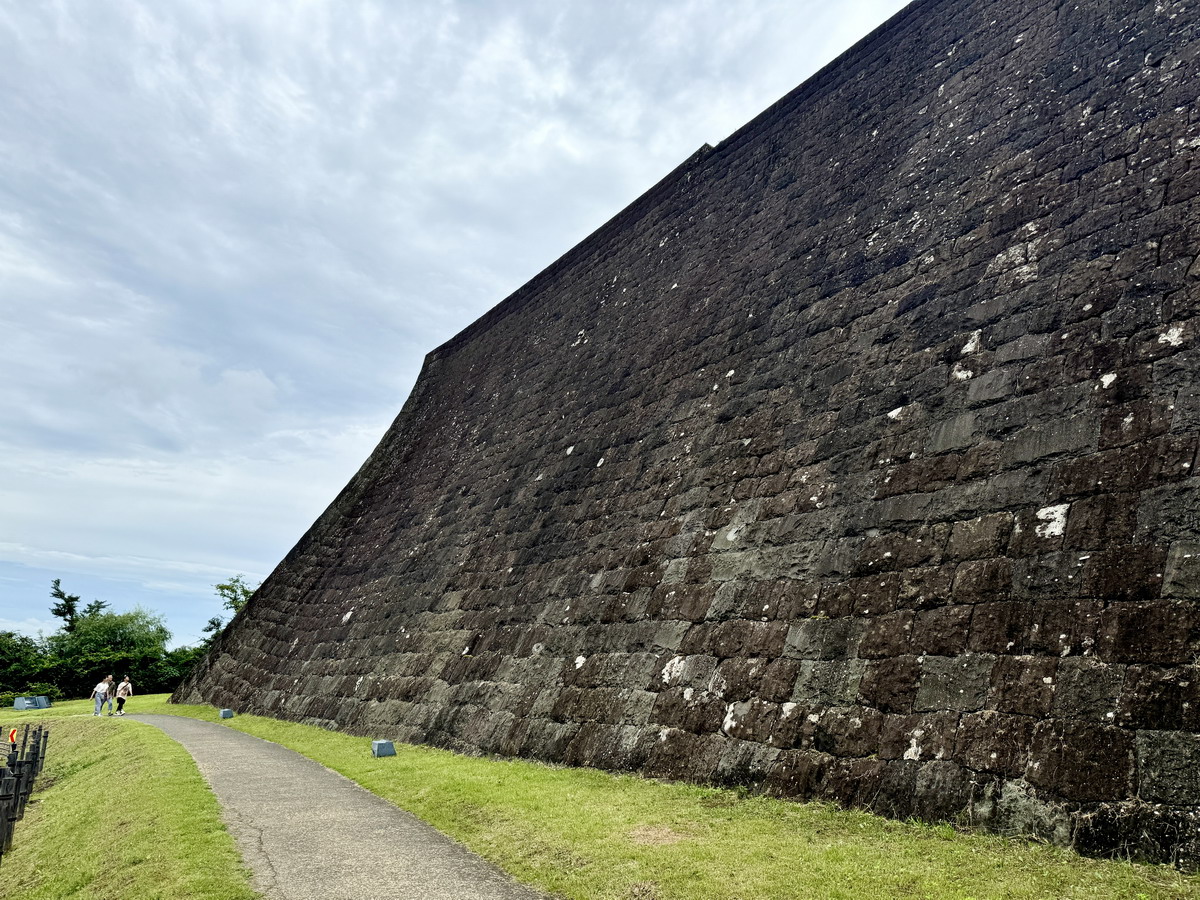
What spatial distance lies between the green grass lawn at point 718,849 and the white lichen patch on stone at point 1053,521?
2078 millimetres

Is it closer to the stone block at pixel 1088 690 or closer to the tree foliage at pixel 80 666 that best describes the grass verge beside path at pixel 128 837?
the stone block at pixel 1088 690

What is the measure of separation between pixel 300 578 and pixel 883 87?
16401 millimetres

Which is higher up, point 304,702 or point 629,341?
point 629,341

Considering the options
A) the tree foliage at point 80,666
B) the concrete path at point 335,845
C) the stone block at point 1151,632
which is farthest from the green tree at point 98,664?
the stone block at point 1151,632


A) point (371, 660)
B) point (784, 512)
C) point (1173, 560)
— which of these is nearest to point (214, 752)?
point (371, 660)

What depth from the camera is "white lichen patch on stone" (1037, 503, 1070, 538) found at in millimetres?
5312

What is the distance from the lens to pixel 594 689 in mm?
8445

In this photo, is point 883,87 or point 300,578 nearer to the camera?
point 883,87

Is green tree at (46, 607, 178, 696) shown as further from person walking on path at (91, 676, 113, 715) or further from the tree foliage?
person walking on path at (91, 676, 113, 715)

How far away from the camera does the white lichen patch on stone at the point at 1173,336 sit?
5.38 meters

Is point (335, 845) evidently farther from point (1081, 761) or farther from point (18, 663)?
point (18, 663)

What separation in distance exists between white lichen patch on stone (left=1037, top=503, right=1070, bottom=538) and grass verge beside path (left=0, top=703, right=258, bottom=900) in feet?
19.0

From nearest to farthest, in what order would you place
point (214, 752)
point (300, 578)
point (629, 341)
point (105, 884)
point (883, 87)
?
1. point (105, 884)
2. point (883, 87)
3. point (214, 752)
4. point (629, 341)
5. point (300, 578)

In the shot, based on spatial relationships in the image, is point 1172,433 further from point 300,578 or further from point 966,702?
point 300,578
